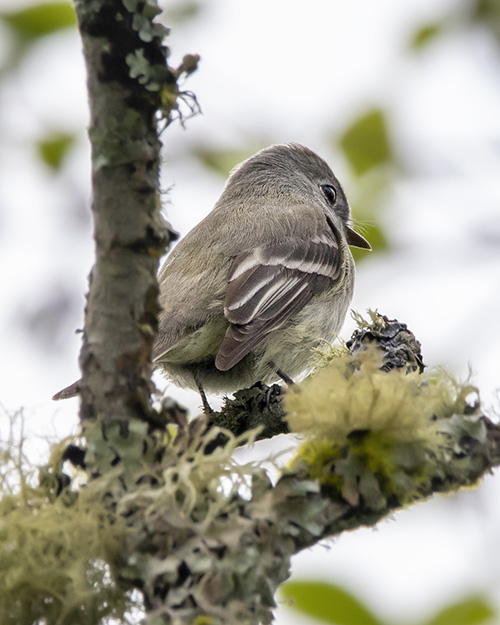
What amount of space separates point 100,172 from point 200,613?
33.7 inches

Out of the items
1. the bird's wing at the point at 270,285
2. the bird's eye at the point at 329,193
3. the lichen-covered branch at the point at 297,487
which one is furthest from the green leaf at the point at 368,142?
the bird's eye at the point at 329,193

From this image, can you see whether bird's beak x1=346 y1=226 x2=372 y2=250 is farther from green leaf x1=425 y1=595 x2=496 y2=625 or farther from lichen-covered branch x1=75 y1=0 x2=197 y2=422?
lichen-covered branch x1=75 y1=0 x2=197 y2=422

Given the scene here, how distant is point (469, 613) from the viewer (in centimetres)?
217

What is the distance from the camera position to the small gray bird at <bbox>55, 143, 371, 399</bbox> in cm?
383

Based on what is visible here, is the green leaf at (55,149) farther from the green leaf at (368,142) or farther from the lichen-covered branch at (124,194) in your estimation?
the lichen-covered branch at (124,194)

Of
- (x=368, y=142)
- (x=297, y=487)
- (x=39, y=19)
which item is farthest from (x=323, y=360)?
(x=39, y=19)

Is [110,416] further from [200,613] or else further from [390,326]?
[390,326]

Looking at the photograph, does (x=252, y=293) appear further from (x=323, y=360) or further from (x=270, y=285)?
(x=323, y=360)

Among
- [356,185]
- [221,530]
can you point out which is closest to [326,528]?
[221,530]

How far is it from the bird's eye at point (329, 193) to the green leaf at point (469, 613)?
152 inches

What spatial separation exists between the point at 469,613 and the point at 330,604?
0.39m

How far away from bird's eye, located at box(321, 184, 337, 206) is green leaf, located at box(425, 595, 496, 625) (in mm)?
3868

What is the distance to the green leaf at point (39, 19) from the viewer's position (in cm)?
324

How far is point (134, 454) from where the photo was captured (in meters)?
1.57
